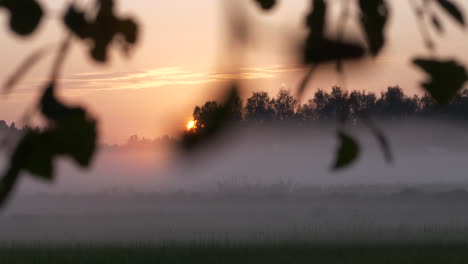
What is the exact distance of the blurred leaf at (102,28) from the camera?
2.46 meters

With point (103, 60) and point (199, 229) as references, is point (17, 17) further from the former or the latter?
point (199, 229)

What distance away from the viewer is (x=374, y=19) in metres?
2.83

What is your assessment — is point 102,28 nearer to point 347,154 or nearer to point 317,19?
point 317,19

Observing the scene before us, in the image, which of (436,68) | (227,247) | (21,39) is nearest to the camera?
(21,39)

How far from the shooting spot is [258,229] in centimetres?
13962

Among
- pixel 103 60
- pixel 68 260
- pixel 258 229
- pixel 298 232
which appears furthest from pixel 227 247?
pixel 103 60

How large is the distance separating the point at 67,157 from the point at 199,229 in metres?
143

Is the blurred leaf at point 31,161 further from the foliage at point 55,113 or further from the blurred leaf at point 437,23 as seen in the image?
the blurred leaf at point 437,23

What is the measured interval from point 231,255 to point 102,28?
8130cm

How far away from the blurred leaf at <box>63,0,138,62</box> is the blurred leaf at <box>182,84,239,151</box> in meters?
0.61

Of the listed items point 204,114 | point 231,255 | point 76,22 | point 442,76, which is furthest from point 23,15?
point 231,255

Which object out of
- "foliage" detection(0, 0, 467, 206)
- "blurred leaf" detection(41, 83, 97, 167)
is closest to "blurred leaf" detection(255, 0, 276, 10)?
"foliage" detection(0, 0, 467, 206)

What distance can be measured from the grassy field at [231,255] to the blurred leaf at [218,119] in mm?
67780

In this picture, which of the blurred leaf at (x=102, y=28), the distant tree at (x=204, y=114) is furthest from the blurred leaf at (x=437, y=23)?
the distant tree at (x=204, y=114)
